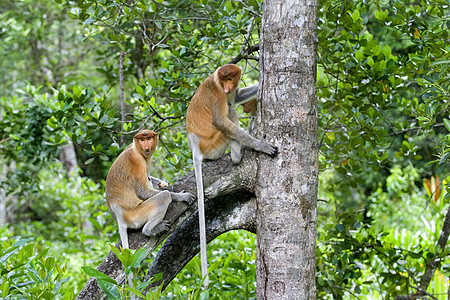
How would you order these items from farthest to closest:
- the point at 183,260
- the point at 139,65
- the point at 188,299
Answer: the point at 139,65
the point at 183,260
the point at 188,299

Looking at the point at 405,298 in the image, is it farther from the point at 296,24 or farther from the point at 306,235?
the point at 296,24

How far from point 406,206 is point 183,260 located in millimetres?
6626

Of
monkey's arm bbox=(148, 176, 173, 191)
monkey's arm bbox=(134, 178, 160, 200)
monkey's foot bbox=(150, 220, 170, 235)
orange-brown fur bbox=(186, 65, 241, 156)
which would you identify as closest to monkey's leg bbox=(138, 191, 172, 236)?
monkey's foot bbox=(150, 220, 170, 235)

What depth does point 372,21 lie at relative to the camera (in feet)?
25.2

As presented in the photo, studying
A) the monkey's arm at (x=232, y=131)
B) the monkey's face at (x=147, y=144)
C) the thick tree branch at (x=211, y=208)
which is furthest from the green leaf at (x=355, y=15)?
the monkey's face at (x=147, y=144)

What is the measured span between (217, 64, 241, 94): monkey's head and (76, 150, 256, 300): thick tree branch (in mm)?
448

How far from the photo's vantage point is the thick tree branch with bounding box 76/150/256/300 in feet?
7.66

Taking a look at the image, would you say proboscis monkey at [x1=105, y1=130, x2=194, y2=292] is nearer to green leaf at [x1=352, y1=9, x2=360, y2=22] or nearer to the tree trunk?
the tree trunk

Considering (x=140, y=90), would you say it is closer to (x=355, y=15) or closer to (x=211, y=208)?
(x=211, y=208)

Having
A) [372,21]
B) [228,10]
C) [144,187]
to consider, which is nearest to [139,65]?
[228,10]

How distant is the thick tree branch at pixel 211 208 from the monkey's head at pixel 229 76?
0.45 metres

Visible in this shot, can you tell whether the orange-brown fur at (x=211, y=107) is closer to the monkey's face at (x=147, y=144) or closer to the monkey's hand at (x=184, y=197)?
the monkey's face at (x=147, y=144)

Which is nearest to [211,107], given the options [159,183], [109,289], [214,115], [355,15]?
[214,115]

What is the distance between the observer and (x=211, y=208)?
2566 millimetres
